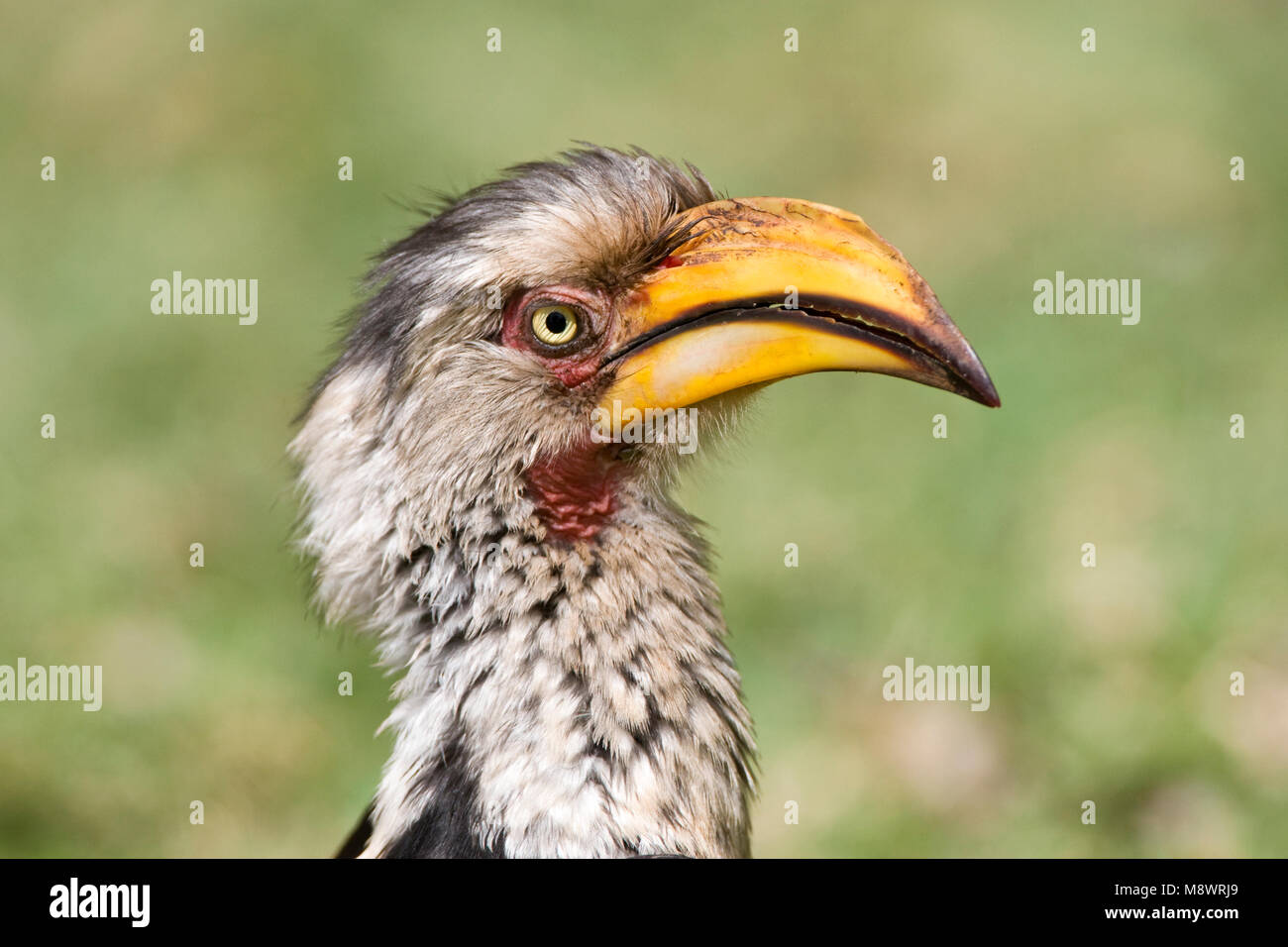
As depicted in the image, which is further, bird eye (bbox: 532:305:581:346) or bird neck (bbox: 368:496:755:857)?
bird eye (bbox: 532:305:581:346)

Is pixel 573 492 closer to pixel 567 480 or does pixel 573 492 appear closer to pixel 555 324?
pixel 567 480

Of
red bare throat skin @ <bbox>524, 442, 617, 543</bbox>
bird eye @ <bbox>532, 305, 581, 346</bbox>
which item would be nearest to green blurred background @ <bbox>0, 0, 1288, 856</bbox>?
red bare throat skin @ <bbox>524, 442, 617, 543</bbox>

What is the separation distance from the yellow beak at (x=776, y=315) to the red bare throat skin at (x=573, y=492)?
0.15 meters

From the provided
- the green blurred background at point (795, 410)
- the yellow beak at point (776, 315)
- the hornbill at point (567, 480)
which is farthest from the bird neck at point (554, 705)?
the green blurred background at point (795, 410)

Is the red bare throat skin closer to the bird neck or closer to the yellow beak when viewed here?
the bird neck

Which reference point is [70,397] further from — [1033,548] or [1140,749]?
[1140,749]

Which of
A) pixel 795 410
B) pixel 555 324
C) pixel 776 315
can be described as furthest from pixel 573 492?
pixel 795 410

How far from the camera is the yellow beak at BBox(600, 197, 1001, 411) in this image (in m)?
3.24

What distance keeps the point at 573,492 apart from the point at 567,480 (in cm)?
3

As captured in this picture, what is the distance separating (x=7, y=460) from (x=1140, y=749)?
561 cm

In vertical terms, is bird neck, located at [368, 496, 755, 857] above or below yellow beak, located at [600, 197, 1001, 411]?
below
